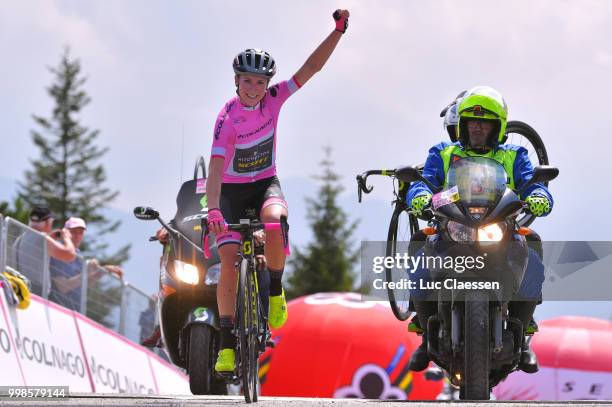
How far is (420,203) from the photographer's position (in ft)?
31.6

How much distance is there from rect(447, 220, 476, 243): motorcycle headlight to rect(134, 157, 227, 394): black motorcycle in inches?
113

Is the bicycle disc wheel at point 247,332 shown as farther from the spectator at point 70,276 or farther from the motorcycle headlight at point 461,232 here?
the spectator at point 70,276

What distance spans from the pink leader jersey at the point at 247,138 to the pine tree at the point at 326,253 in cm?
7722

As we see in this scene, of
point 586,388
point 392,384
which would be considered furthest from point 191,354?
point 586,388

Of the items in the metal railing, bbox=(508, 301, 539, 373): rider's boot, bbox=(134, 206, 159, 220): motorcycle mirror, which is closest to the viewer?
bbox=(508, 301, 539, 373): rider's boot

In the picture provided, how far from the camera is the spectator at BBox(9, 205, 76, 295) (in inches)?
563

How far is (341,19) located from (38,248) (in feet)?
19.1

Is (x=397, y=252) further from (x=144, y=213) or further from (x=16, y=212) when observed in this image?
(x=16, y=212)

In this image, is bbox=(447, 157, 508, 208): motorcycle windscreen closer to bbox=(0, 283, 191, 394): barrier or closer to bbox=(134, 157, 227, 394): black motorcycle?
bbox=(134, 157, 227, 394): black motorcycle

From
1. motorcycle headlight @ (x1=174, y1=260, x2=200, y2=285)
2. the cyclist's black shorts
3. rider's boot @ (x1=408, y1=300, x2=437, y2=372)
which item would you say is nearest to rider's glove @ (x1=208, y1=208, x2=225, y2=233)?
the cyclist's black shorts

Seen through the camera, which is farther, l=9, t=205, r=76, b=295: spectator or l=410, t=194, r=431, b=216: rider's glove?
l=9, t=205, r=76, b=295: spectator

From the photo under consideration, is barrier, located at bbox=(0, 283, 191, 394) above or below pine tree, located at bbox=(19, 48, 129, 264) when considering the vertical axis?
below

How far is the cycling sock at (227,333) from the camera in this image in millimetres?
9750

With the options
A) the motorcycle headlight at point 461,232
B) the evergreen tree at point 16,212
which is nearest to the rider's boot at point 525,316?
the motorcycle headlight at point 461,232
